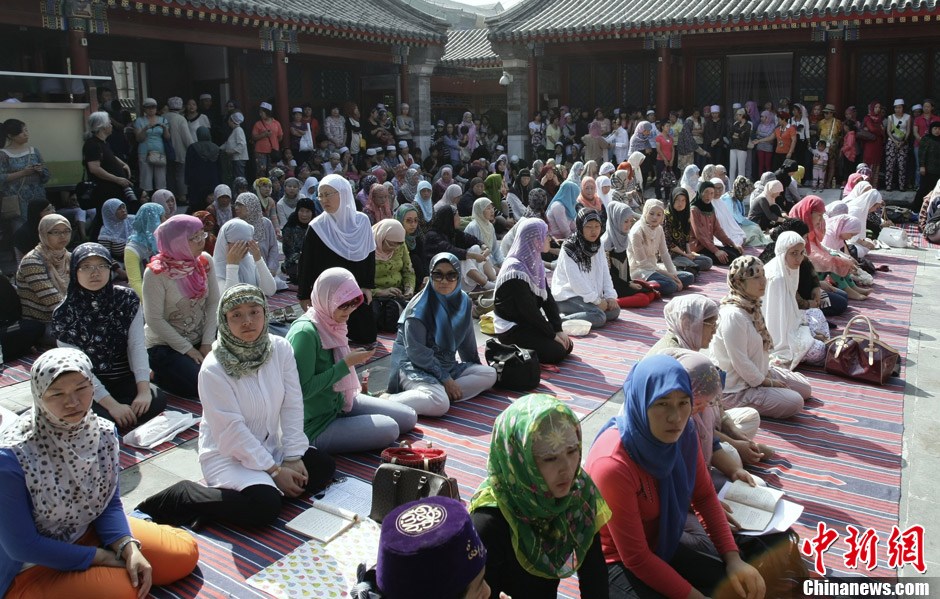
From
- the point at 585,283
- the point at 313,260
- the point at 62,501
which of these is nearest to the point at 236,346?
the point at 62,501

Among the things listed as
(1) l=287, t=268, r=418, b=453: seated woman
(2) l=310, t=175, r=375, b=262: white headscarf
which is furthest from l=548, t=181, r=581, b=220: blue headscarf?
(1) l=287, t=268, r=418, b=453: seated woman

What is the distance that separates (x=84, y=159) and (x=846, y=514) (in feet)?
28.7

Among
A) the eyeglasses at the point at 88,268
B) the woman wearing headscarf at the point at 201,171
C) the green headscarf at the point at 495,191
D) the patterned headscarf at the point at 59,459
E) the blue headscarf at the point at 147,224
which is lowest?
the patterned headscarf at the point at 59,459

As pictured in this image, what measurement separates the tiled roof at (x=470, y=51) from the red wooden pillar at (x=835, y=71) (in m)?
7.38

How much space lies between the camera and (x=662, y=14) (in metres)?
15.6

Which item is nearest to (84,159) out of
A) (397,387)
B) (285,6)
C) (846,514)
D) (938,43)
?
→ (285,6)

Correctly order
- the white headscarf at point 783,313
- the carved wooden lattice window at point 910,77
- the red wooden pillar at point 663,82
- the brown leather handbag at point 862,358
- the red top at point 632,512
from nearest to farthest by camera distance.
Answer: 1. the red top at point 632,512
2. the brown leather handbag at point 862,358
3. the white headscarf at point 783,313
4. the carved wooden lattice window at point 910,77
5. the red wooden pillar at point 663,82

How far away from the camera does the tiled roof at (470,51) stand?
19.4 m

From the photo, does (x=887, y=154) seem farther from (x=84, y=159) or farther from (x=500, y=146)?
(x=84, y=159)

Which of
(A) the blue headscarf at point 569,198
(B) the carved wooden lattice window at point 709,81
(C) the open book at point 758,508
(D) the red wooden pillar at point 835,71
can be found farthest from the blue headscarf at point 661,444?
(B) the carved wooden lattice window at point 709,81

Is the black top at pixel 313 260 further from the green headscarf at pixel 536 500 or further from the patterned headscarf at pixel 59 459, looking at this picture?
the green headscarf at pixel 536 500

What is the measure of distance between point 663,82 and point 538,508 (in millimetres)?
14805

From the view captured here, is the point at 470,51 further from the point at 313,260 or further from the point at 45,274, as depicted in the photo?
the point at 45,274

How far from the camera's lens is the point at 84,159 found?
9367 millimetres
